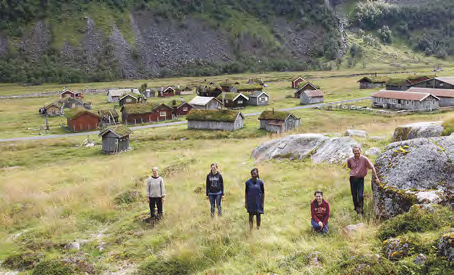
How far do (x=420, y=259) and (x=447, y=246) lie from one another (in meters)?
0.49

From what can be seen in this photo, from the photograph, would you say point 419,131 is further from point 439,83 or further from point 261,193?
point 439,83

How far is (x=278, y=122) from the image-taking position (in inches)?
2085

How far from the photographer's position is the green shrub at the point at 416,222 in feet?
23.9

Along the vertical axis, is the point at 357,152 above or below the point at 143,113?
above

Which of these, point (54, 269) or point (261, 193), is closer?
point (54, 269)

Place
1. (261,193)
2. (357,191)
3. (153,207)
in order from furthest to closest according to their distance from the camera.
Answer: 1. (153,207)
2. (357,191)
3. (261,193)

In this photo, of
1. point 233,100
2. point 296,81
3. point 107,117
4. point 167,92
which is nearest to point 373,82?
point 296,81

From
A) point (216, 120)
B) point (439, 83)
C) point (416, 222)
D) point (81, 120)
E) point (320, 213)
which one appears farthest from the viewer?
point (439, 83)

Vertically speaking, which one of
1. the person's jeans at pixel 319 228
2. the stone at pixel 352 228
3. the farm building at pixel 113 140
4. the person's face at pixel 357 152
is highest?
the person's face at pixel 357 152

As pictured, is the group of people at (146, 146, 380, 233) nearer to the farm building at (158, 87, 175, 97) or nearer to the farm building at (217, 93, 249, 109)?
the farm building at (217, 93, 249, 109)

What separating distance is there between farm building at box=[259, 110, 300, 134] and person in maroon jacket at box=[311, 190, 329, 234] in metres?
43.3

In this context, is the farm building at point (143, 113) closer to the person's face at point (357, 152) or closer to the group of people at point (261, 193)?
the group of people at point (261, 193)

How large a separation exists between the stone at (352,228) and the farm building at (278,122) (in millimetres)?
43510

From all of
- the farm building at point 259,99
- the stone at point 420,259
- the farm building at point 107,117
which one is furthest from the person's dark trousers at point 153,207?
the farm building at point 259,99
